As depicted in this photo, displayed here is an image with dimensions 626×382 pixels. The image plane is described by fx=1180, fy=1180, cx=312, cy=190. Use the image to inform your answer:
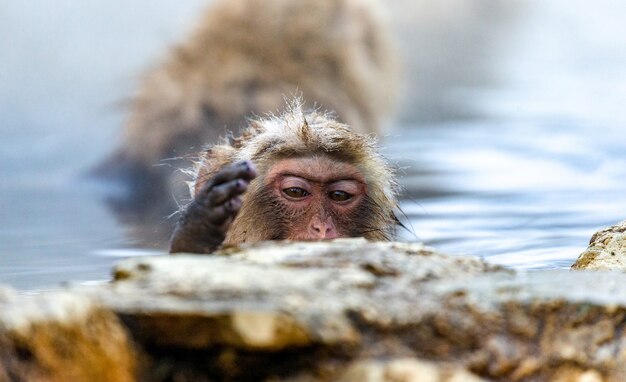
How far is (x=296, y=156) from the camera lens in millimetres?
4508

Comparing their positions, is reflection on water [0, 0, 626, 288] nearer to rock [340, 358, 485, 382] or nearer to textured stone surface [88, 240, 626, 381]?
textured stone surface [88, 240, 626, 381]

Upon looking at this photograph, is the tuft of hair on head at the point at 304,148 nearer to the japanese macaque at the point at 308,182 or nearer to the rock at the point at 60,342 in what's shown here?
the japanese macaque at the point at 308,182

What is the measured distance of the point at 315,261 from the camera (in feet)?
8.33

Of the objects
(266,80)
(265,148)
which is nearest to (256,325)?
(265,148)

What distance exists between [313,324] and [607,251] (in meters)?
1.83

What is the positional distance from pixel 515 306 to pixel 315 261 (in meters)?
0.45

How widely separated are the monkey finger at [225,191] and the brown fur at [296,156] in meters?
1.07

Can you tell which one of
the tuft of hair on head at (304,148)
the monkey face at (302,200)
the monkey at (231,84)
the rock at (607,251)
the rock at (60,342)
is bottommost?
the rock at (60,342)

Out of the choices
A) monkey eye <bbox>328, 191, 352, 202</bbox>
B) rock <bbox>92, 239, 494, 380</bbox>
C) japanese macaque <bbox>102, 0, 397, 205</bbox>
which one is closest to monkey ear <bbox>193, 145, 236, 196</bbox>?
monkey eye <bbox>328, 191, 352, 202</bbox>

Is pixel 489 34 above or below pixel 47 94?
above

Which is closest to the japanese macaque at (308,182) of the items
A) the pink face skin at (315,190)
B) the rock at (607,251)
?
the pink face skin at (315,190)

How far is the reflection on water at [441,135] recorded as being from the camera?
625cm

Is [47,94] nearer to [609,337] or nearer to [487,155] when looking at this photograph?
[487,155]

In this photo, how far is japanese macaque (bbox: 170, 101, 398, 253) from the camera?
4.38 metres
